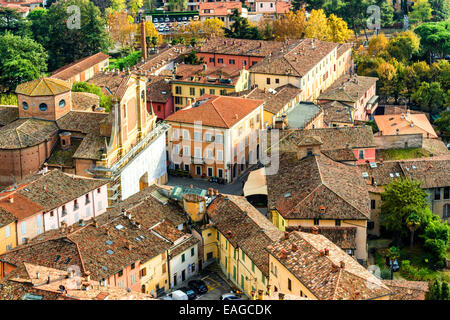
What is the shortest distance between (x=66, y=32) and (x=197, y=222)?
232ft

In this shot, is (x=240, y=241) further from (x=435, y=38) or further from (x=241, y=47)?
(x=435, y=38)

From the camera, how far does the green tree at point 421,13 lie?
135125mm

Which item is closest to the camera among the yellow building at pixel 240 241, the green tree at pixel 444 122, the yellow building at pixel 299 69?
the yellow building at pixel 240 241

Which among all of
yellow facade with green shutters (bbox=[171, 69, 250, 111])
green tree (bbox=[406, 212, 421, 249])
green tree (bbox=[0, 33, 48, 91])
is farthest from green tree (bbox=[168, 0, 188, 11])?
green tree (bbox=[406, 212, 421, 249])

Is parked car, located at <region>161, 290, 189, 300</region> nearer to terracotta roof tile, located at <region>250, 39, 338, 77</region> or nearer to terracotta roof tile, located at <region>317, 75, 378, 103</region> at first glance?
terracotta roof tile, located at <region>250, 39, 338, 77</region>

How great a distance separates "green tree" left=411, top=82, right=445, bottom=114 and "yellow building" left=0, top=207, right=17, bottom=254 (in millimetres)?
63011

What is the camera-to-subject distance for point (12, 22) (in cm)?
11850

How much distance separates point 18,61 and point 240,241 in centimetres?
5727

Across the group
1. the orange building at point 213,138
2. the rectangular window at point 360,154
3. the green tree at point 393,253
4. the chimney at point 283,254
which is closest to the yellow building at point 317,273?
the chimney at point 283,254

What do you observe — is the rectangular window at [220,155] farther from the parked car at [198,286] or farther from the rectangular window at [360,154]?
the parked car at [198,286]

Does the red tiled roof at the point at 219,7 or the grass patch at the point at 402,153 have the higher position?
the red tiled roof at the point at 219,7

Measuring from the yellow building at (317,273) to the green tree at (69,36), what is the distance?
79.5 metres
